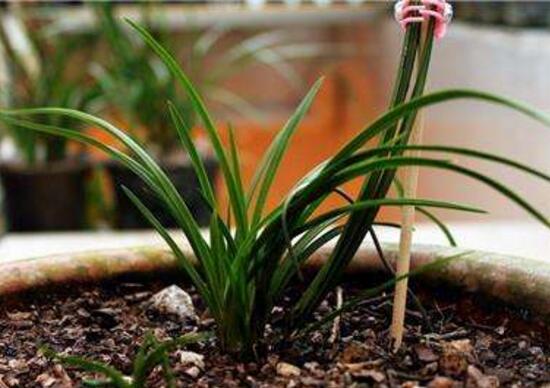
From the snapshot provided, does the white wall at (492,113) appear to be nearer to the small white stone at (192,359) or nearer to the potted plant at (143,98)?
the potted plant at (143,98)

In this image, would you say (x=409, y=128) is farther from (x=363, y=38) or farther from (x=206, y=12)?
(x=363, y=38)

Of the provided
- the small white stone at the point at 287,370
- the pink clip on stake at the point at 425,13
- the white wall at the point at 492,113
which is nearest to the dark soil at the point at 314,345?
the small white stone at the point at 287,370

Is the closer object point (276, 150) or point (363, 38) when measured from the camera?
point (276, 150)

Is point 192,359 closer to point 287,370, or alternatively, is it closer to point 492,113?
point 287,370

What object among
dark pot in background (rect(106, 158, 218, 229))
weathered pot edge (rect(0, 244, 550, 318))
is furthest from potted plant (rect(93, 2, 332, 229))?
weathered pot edge (rect(0, 244, 550, 318))

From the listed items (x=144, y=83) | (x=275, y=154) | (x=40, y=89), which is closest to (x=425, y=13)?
(x=275, y=154)

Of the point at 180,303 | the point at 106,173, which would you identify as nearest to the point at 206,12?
the point at 106,173
